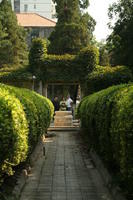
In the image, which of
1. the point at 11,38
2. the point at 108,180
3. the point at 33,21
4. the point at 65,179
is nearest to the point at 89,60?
the point at 65,179

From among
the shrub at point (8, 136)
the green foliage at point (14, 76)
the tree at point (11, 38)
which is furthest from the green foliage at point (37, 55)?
the shrub at point (8, 136)

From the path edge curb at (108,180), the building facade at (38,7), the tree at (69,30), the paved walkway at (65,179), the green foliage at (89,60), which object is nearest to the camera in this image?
the path edge curb at (108,180)

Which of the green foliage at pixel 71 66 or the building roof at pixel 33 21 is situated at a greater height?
the building roof at pixel 33 21

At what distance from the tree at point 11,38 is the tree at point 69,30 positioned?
6.59 metres

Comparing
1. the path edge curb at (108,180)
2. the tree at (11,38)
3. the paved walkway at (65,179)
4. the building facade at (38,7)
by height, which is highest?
the building facade at (38,7)

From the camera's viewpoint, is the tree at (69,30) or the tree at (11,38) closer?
the tree at (69,30)

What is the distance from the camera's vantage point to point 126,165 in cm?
549

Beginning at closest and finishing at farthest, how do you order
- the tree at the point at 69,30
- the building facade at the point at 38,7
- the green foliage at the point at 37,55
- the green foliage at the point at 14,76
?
the green foliage at the point at 14,76 → the green foliage at the point at 37,55 → the tree at the point at 69,30 → the building facade at the point at 38,7

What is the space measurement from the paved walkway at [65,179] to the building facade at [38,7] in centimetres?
9921

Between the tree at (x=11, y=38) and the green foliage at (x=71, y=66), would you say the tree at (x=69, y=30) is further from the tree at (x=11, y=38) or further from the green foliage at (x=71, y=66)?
the green foliage at (x=71, y=66)

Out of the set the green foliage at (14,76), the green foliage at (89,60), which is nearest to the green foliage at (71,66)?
the green foliage at (89,60)

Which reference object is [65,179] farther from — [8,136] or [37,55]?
[37,55]

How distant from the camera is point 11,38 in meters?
58.9

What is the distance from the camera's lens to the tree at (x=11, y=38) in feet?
179
